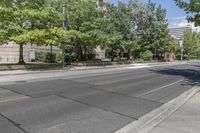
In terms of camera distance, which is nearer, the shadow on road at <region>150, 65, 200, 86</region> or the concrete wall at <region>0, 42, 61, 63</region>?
the shadow on road at <region>150, 65, 200, 86</region>

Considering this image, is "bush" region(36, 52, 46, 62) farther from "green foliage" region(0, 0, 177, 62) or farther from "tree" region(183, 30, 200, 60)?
"tree" region(183, 30, 200, 60)

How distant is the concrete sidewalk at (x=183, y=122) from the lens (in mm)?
8234

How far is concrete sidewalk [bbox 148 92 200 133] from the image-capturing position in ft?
27.0

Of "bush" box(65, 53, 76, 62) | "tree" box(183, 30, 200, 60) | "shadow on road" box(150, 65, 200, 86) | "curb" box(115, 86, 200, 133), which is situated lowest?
"shadow on road" box(150, 65, 200, 86)

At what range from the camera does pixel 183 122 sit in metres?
9.17

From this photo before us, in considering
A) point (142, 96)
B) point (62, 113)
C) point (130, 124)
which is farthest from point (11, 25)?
point (130, 124)

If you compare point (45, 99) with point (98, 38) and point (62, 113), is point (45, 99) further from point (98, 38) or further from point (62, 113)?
point (98, 38)

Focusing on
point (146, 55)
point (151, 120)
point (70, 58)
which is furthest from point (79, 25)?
point (151, 120)

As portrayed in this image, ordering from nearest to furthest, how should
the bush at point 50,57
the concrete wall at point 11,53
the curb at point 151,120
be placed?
the curb at point 151,120, the concrete wall at point 11,53, the bush at point 50,57

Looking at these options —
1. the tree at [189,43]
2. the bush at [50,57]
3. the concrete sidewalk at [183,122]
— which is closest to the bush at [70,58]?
the bush at [50,57]

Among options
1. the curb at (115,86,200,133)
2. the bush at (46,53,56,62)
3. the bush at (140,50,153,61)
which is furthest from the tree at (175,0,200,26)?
the bush at (140,50,153,61)

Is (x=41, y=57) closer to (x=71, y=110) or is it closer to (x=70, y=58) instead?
(x=70, y=58)

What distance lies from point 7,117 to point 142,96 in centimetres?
740

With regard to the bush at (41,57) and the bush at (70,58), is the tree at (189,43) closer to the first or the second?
the bush at (70,58)
